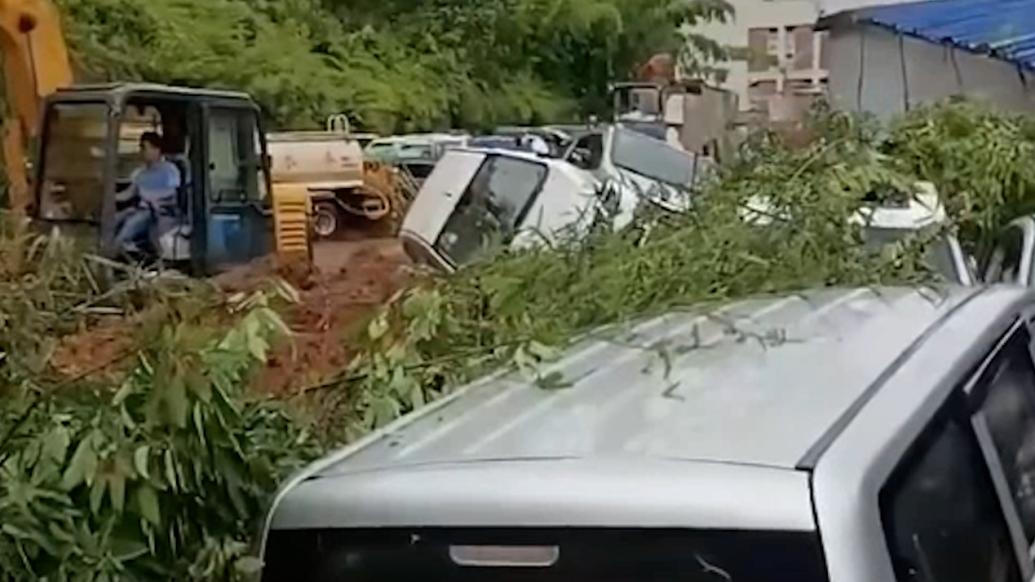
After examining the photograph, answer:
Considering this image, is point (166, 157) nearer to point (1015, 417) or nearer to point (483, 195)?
point (483, 195)

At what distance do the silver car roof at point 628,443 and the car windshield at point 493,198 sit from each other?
304 inches

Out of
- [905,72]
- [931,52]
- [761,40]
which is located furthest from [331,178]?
[761,40]

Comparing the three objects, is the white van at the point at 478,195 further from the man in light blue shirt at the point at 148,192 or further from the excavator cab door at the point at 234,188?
the man in light blue shirt at the point at 148,192

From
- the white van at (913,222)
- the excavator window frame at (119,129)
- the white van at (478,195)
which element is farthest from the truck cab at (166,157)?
the white van at (913,222)

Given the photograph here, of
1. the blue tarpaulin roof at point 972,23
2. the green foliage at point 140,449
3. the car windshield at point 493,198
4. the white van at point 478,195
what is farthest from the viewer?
the blue tarpaulin roof at point 972,23

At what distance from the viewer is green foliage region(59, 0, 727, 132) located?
23.2 m

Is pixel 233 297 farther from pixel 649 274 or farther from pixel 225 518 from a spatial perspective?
pixel 649 274

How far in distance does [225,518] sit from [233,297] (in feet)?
2.74

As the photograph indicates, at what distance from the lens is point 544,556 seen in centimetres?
255

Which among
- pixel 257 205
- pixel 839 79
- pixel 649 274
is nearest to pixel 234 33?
pixel 839 79

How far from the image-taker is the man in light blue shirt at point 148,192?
12.3 metres

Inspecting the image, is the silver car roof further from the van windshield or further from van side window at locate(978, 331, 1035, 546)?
van side window at locate(978, 331, 1035, 546)

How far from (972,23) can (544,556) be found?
17686 millimetres

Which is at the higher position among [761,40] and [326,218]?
[761,40]
